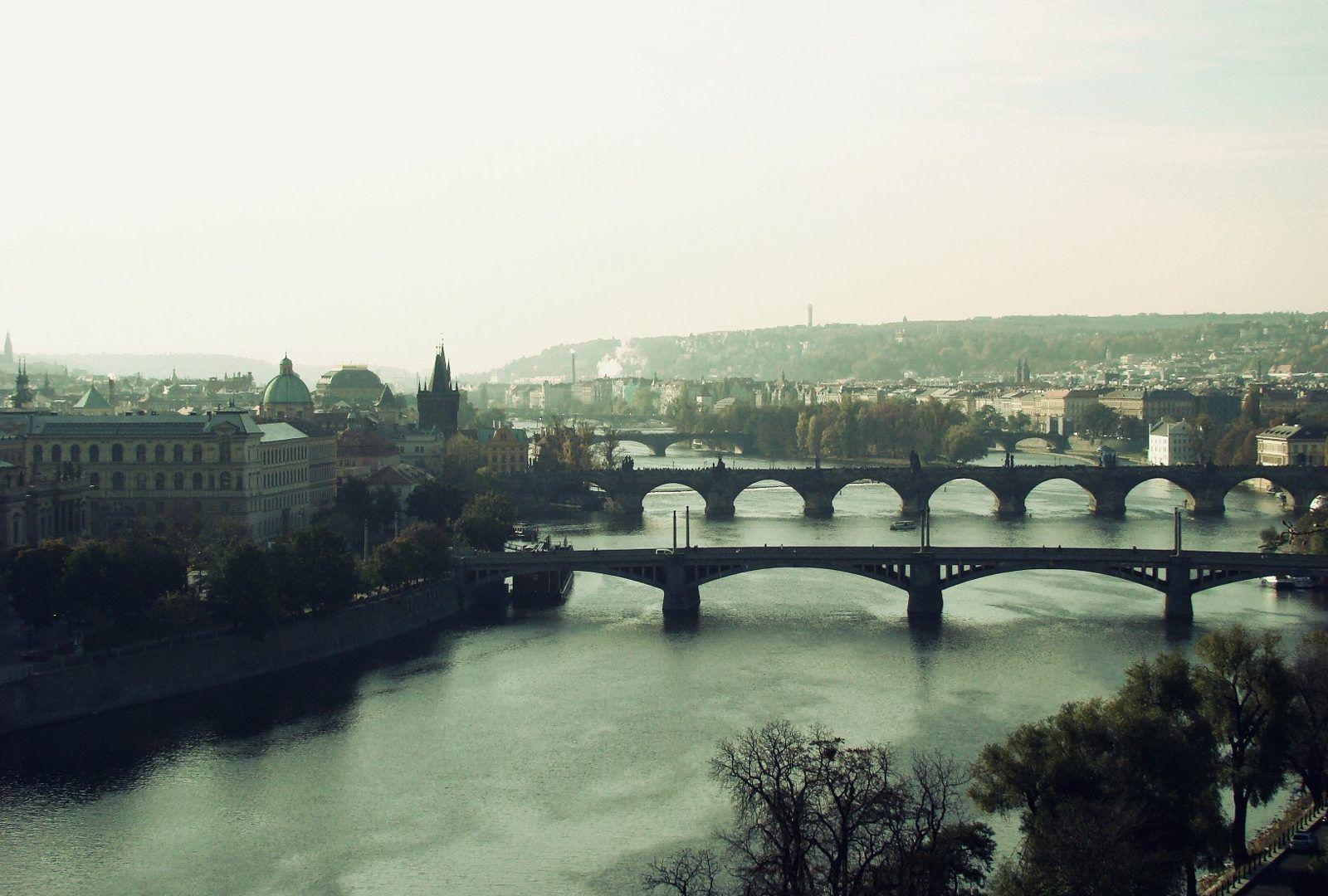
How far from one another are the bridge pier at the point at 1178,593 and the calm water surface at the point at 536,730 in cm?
62

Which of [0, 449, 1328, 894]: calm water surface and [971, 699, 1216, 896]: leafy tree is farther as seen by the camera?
[0, 449, 1328, 894]: calm water surface

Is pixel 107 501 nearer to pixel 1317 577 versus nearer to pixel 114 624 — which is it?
pixel 114 624

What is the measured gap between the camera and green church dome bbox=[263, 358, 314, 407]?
82500 millimetres

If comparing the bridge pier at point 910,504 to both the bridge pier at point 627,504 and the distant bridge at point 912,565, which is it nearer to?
the bridge pier at point 627,504

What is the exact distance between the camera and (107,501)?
5619 cm

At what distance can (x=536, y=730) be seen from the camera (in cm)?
3531

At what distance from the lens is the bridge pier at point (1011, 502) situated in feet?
257

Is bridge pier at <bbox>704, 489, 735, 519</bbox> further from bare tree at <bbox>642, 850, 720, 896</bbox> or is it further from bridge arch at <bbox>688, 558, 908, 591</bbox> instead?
bare tree at <bbox>642, 850, 720, 896</bbox>

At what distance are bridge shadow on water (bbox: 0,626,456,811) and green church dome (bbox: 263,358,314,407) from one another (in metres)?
42.3

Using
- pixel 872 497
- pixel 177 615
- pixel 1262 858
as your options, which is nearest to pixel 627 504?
pixel 872 497

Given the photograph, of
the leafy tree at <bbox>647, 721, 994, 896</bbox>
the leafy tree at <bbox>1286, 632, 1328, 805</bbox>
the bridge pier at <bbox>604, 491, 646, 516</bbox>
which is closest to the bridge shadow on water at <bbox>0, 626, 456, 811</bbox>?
the leafy tree at <bbox>647, 721, 994, 896</bbox>

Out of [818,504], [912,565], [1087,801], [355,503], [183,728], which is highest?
[355,503]

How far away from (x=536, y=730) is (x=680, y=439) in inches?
3493

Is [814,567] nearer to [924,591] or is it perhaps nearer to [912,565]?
[912,565]
